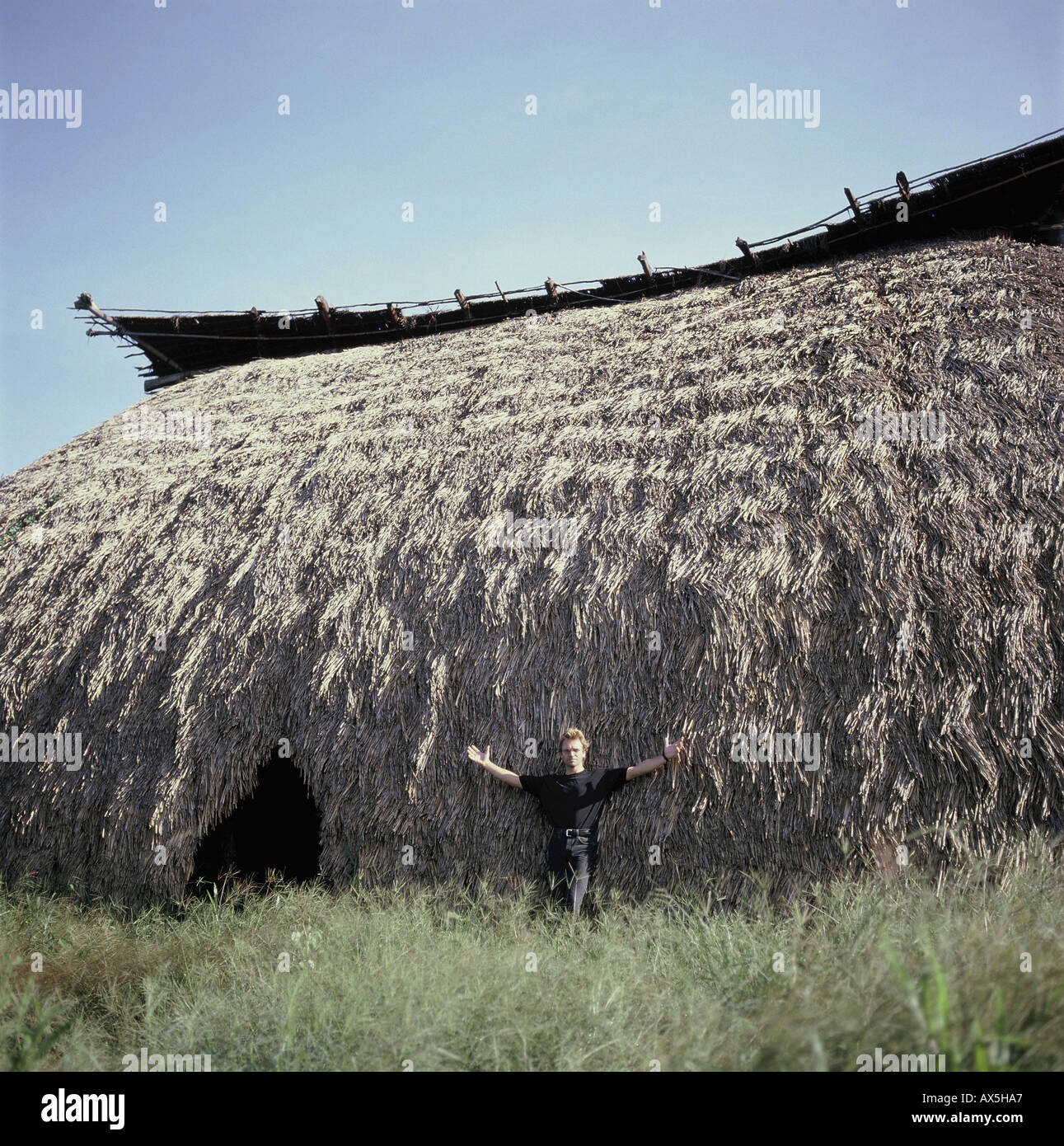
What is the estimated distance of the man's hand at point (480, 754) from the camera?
14.4 feet

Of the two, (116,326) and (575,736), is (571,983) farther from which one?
(116,326)

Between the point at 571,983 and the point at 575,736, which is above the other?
the point at 575,736

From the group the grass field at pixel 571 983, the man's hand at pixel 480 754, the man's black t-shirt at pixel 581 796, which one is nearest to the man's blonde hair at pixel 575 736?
the man's black t-shirt at pixel 581 796

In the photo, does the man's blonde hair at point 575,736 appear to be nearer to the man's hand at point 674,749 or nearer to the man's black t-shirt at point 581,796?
the man's black t-shirt at point 581,796

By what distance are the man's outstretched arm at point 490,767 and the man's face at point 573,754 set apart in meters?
0.31

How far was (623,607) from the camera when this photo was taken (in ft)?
14.4

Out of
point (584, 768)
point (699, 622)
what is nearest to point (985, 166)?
point (699, 622)

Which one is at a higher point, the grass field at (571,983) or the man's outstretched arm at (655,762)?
the man's outstretched arm at (655,762)

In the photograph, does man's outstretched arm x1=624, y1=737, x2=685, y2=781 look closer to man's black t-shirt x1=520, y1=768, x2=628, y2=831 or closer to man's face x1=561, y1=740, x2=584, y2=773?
man's black t-shirt x1=520, y1=768, x2=628, y2=831

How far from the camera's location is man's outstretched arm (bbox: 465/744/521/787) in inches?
169

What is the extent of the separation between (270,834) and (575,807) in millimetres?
3495

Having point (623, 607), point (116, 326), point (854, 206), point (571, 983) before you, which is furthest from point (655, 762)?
point (116, 326)
